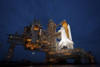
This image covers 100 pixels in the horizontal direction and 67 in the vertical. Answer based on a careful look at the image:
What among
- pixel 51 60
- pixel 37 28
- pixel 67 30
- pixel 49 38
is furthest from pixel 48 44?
pixel 67 30

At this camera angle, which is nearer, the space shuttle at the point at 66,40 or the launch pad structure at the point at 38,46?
the launch pad structure at the point at 38,46

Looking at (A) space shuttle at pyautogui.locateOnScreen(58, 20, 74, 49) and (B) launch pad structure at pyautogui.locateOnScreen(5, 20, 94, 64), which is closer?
(B) launch pad structure at pyautogui.locateOnScreen(5, 20, 94, 64)

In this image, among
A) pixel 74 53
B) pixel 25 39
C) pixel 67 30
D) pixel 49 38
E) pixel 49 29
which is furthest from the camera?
pixel 49 29

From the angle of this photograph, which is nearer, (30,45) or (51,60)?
(30,45)

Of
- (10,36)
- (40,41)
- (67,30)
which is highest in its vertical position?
(67,30)

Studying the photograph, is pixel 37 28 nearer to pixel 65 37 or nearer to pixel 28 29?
pixel 28 29

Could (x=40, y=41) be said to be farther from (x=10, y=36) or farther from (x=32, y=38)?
(x=10, y=36)

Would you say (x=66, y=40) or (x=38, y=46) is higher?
(x=66, y=40)

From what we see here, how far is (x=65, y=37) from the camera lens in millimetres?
37469

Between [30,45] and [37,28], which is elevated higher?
[37,28]

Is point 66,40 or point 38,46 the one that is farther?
point 66,40

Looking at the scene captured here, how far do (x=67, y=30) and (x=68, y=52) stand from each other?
13.4m

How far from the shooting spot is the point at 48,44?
4072cm

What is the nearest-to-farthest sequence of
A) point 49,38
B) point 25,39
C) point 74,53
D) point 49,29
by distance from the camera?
point 74,53
point 25,39
point 49,38
point 49,29
